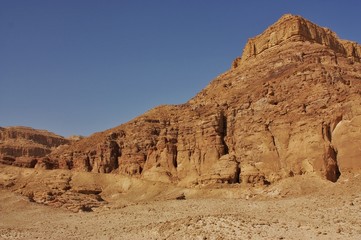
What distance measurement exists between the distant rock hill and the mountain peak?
7.1 inches

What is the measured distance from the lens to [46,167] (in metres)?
78.8

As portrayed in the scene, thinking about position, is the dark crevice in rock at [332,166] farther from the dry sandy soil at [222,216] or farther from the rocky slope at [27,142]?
the rocky slope at [27,142]

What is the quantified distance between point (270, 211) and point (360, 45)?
195 feet

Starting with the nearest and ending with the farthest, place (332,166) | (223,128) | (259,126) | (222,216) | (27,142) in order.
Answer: (222,216) → (332,166) → (259,126) → (223,128) → (27,142)

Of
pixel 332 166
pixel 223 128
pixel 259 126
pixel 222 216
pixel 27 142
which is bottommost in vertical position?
pixel 222 216

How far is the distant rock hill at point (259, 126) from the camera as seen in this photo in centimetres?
4638

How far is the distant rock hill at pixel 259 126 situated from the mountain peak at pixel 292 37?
0.18 metres

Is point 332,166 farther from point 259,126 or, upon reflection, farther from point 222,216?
point 222,216

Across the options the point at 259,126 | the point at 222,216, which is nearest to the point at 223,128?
the point at 259,126

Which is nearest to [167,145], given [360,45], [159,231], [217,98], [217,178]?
[217,98]

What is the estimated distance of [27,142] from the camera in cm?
12975

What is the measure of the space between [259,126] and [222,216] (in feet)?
81.8

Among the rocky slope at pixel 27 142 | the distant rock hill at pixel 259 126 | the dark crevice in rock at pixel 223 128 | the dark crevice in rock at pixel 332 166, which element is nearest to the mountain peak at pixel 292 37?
the distant rock hill at pixel 259 126

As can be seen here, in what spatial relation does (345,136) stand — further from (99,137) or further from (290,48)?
(99,137)
